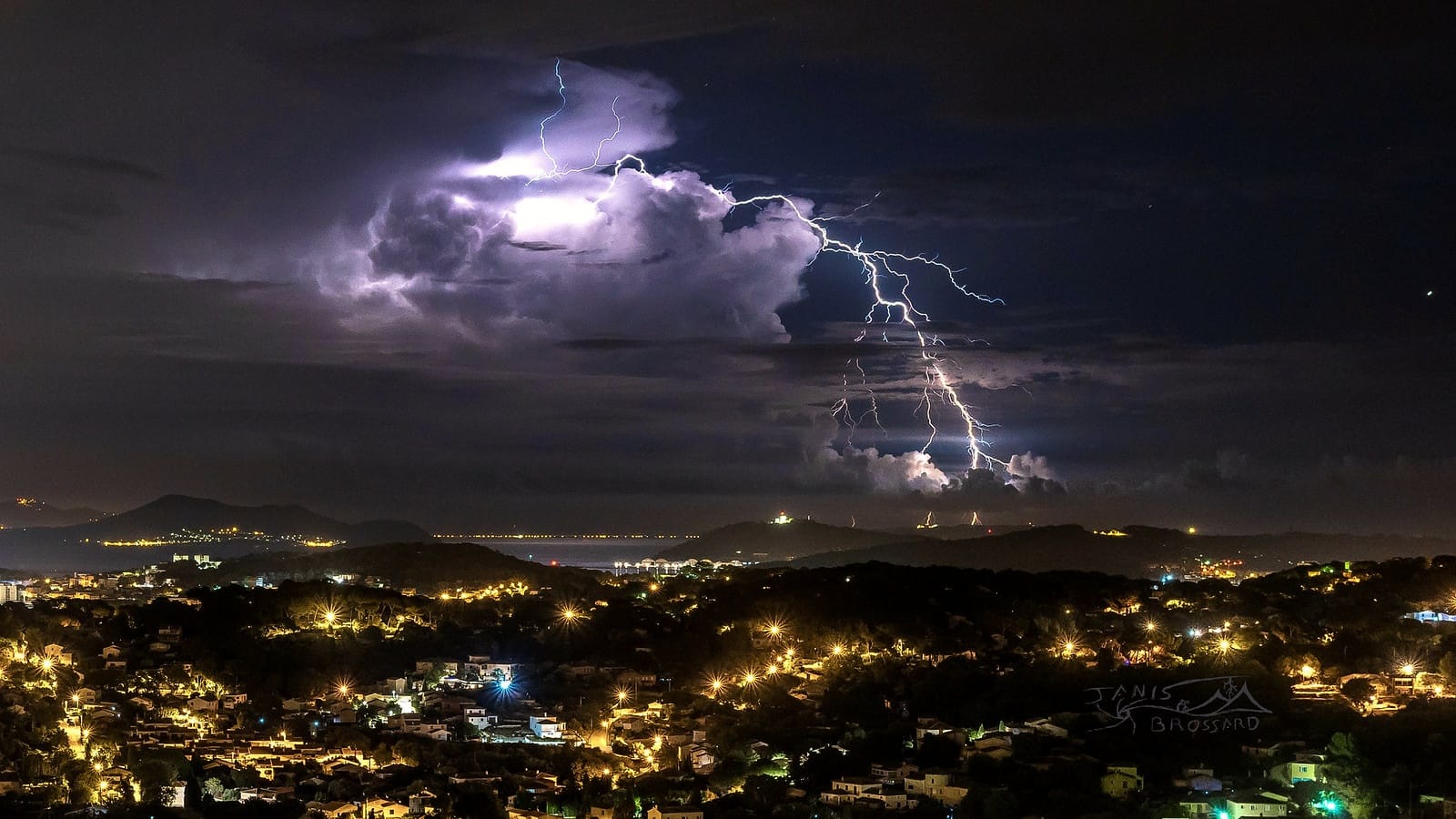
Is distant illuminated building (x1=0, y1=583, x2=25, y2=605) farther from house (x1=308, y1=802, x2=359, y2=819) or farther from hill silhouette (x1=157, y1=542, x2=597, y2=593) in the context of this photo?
house (x1=308, y1=802, x2=359, y2=819)

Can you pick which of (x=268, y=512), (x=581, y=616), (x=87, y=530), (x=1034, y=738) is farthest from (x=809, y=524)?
(x=1034, y=738)

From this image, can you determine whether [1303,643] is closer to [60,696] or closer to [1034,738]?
[1034,738]

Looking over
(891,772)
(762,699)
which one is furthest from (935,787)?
(762,699)

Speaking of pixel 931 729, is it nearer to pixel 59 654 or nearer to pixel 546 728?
pixel 546 728

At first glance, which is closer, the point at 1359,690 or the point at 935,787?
the point at 935,787

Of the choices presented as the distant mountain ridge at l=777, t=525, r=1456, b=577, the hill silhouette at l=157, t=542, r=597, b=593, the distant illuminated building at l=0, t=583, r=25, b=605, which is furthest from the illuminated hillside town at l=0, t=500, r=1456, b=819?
the distant mountain ridge at l=777, t=525, r=1456, b=577

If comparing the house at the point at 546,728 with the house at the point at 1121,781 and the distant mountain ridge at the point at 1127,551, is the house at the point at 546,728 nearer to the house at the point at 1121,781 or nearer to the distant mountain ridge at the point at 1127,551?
the house at the point at 1121,781
